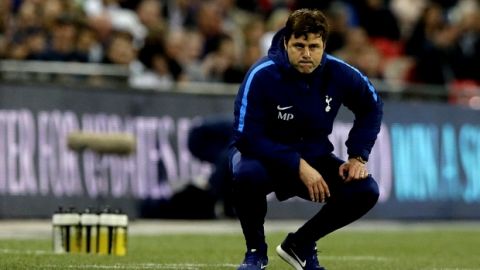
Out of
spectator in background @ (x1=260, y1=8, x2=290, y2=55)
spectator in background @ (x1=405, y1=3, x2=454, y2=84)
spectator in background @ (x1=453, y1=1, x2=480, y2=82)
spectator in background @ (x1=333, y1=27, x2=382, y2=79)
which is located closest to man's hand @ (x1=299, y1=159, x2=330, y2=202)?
spectator in background @ (x1=260, y1=8, x2=290, y2=55)

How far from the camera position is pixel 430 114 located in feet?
74.5

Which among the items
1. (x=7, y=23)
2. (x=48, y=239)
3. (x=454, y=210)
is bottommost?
(x=454, y=210)

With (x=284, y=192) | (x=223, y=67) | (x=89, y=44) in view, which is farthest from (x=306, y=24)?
(x=223, y=67)

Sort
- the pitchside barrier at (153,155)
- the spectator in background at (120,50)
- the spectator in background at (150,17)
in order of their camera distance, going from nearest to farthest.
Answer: the pitchside barrier at (153,155) < the spectator in background at (120,50) < the spectator in background at (150,17)

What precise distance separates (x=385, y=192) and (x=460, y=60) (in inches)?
166

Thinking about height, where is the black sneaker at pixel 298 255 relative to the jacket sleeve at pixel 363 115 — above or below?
below

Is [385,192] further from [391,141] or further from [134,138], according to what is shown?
[134,138]

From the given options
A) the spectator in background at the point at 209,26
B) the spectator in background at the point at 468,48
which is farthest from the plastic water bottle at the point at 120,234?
the spectator in background at the point at 468,48

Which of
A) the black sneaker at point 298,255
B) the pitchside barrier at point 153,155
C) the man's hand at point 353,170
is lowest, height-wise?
the pitchside barrier at point 153,155

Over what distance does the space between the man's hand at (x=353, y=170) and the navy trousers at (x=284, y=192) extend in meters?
0.05

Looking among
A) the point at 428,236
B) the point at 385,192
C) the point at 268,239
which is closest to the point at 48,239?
the point at 268,239

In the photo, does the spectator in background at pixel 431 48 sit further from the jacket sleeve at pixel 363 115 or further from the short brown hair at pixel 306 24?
the short brown hair at pixel 306 24

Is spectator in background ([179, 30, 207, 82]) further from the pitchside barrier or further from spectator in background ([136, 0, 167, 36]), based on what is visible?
the pitchside barrier

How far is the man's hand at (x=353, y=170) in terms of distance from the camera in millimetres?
10156
